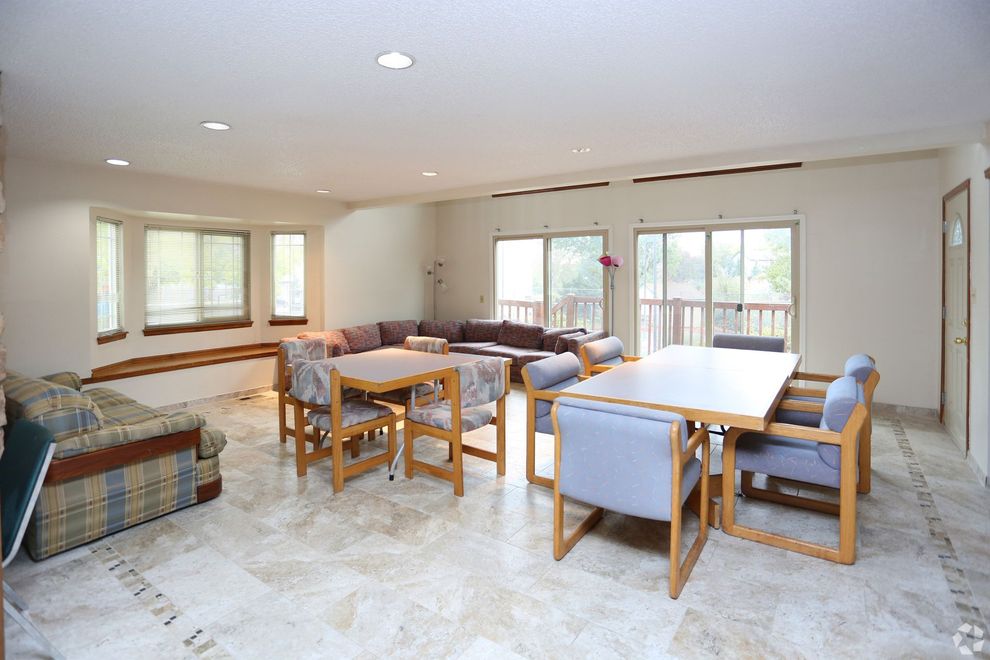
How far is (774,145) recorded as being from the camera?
13.0 feet

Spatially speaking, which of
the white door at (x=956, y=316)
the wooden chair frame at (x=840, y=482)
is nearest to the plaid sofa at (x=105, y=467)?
the wooden chair frame at (x=840, y=482)

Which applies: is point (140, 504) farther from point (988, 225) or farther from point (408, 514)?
point (988, 225)

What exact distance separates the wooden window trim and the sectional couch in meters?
1.04

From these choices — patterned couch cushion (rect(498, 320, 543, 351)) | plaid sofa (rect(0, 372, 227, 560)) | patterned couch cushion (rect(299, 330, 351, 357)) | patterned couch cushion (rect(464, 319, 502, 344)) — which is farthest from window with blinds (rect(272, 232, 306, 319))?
plaid sofa (rect(0, 372, 227, 560))

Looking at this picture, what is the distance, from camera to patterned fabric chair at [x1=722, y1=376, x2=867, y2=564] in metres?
2.54

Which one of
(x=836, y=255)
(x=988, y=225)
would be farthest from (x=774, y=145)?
(x=836, y=255)

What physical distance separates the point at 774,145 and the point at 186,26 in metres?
3.70

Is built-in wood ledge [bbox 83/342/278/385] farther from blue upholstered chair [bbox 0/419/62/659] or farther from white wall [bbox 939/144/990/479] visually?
white wall [bbox 939/144/990/479]

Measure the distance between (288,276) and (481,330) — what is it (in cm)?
254

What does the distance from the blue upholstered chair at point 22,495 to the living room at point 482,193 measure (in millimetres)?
178

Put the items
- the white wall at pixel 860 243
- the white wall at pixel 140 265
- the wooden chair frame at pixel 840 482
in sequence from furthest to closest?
the white wall at pixel 860 243 < the white wall at pixel 140 265 < the wooden chair frame at pixel 840 482

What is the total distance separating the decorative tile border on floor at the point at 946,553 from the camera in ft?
7.19

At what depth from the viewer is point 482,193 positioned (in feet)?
18.5

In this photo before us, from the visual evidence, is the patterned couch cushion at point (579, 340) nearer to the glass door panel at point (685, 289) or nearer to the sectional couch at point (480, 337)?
the sectional couch at point (480, 337)
